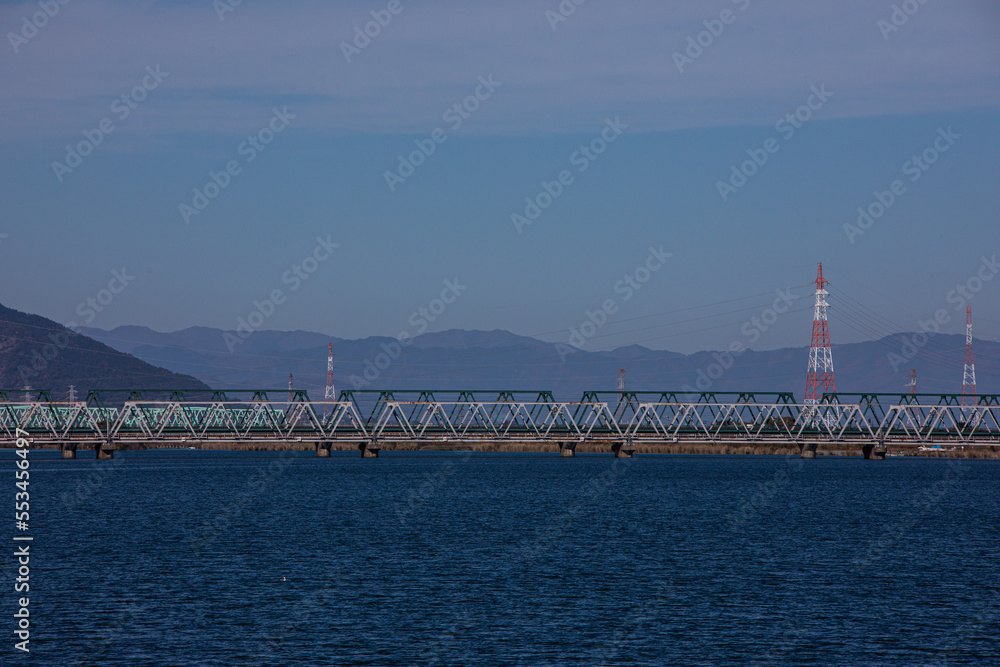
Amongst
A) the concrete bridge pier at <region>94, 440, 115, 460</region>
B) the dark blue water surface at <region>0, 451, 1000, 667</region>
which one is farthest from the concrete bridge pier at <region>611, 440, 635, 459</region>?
the concrete bridge pier at <region>94, 440, 115, 460</region>

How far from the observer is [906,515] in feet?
308

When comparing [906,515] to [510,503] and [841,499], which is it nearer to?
[841,499]

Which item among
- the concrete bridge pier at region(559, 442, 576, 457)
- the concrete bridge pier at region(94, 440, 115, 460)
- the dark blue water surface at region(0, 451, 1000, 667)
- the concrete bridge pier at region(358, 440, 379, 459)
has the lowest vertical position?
the dark blue water surface at region(0, 451, 1000, 667)

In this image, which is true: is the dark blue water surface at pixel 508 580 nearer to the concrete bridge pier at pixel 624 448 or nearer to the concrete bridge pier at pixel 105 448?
the concrete bridge pier at pixel 105 448

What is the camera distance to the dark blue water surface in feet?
138

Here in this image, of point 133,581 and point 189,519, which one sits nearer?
point 133,581

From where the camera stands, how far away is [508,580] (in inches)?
2229

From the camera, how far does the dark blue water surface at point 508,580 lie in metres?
42.1

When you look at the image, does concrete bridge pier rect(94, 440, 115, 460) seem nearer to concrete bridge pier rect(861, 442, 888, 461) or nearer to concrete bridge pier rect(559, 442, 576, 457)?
concrete bridge pier rect(559, 442, 576, 457)

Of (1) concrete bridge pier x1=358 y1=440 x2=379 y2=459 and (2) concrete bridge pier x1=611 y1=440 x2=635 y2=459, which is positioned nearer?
(1) concrete bridge pier x1=358 y1=440 x2=379 y2=459

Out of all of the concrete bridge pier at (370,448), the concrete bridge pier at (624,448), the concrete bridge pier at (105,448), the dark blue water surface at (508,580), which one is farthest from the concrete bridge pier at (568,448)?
the concrete bridge pier at (105,448)

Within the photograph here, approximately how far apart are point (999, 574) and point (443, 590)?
1146 inches

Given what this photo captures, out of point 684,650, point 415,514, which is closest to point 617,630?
point 684,650

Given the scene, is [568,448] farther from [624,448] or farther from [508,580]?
[508,580]
